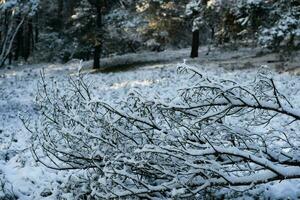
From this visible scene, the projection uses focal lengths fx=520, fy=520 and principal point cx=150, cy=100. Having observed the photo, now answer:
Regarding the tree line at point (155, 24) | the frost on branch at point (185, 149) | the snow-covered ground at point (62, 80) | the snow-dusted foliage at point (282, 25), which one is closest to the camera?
the frost on branch at point (185, 149)

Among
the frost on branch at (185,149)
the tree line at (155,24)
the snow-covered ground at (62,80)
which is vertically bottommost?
the snow-covered ground at (62,80)

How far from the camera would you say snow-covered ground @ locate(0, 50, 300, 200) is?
342 inches

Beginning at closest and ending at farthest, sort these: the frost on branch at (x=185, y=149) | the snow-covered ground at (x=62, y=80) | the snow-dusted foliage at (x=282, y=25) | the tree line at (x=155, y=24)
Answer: the frost on branch at (x=185, y=149)
the snow-covered ground at (x=62, y=80)
the snow-dusted foliage at (x=282, y=25)
the tree line at (x=155, y=24)

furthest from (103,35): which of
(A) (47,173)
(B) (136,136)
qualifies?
(B) (136,136)

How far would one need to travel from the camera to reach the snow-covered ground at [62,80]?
869 centimetres

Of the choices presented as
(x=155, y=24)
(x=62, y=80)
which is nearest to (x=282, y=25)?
(x=155, y=24)

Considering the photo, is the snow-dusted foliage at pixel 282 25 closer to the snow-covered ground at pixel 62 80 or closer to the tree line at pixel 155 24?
the tree line at pixel 155 24

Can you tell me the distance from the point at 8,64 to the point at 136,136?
33534 millimetres

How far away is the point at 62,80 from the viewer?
78.0 ft

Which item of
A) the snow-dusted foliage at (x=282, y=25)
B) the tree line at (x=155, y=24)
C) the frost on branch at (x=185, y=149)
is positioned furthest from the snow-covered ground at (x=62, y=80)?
the tree line at (x=155, y=24)

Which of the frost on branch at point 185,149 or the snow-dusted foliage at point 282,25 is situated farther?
the snow-dusted foliage at point 282,25

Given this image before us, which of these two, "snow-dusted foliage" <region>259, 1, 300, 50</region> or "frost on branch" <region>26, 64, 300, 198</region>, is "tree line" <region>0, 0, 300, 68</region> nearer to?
"snow-dusted foliage" <region>259, 1, 300, 50</region>

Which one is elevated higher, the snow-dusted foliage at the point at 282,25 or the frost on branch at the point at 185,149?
the snow-dusted foliage at the point at 282,25

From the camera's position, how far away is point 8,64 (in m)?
38.7
